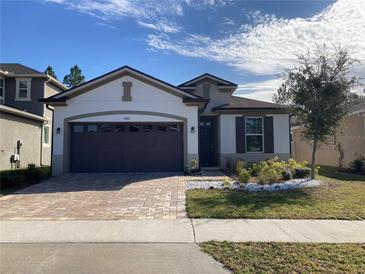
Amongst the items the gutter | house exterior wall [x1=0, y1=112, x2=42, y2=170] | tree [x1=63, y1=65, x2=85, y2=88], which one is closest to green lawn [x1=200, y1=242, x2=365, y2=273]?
the gutter

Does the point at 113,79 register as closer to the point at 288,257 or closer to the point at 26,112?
the point at 26,112

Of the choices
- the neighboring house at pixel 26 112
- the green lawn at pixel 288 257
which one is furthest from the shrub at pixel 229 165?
the neighboring house at pixel 26 112

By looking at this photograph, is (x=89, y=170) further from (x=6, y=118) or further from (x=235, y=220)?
(x=235, y=220)

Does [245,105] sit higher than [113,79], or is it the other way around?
[113,79]

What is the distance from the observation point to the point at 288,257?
4887mm

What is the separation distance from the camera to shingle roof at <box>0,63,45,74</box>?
21094mm

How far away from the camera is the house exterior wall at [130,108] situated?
15383mm

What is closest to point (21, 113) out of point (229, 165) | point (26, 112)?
point (26, 112)

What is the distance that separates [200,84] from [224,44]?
14.4 feet

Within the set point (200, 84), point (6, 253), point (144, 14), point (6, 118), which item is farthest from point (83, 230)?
point (200, 84)

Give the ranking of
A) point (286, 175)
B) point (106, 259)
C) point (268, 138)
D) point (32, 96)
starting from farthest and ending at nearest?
1. point (32, 96)
2. point (268, 138)
3. point (286, 175)
4. point (106, 259)

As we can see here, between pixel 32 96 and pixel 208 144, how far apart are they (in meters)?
11.9

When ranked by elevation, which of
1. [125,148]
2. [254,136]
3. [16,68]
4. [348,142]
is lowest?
[125,148]

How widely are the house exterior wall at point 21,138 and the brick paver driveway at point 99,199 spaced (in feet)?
16.0
